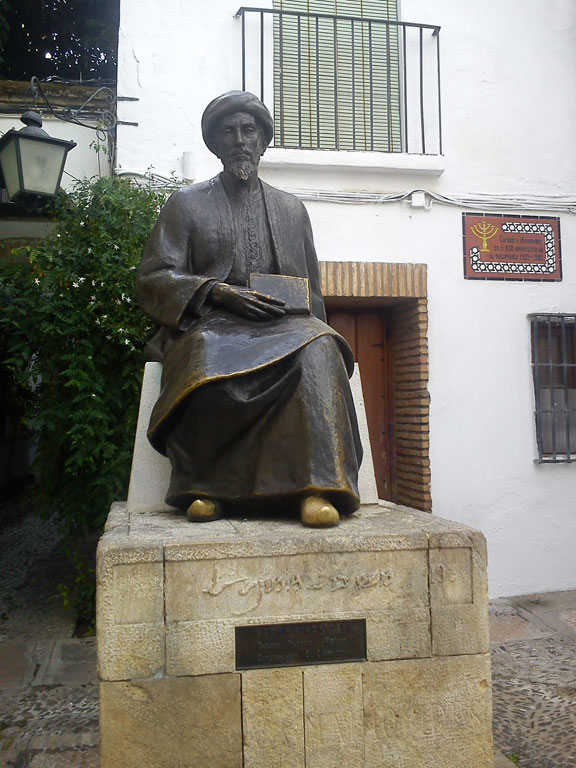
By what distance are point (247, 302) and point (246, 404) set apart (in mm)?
437

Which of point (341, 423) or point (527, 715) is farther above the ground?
point (341, 423)

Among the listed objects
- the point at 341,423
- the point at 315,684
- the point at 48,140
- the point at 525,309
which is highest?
the point at 48,140

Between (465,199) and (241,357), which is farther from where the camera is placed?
(465,199)

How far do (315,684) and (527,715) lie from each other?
155 centimetres

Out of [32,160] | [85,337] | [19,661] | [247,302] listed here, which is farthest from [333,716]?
A: [32,160]

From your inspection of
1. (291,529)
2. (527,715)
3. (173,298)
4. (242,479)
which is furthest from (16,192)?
(527,715)

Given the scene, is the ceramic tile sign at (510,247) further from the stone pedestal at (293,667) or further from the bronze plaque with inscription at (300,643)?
the bronze plaque with inscription at (300,643)

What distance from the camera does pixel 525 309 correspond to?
5.28 metres

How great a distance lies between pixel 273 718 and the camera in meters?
2.06

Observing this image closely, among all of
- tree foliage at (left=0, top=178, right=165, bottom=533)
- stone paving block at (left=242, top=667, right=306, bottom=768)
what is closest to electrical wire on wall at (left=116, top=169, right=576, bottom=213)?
tree foliage at (left=0, top=178, right=165, bottom=533)

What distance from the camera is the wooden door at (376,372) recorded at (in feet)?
18.3

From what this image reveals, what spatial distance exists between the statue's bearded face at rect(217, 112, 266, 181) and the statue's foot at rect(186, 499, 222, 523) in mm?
1321

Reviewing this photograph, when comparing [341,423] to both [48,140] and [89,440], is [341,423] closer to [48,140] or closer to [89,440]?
[89,440]
